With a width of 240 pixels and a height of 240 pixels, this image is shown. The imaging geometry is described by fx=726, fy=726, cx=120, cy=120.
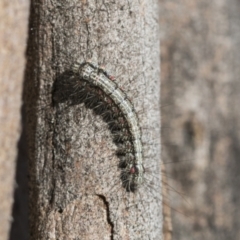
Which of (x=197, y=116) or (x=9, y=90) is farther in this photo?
(x=197, y=116)

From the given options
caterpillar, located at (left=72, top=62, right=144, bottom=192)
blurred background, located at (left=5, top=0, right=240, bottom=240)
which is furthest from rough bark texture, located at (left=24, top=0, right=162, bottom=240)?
blurred background, located at (left=5, top=0, right=240, bottom=240)

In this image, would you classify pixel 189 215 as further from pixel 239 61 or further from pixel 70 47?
pixel 70 47

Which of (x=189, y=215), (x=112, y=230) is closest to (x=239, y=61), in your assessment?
(x=189, y=215)

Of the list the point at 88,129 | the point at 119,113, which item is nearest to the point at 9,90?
the point at 119,113

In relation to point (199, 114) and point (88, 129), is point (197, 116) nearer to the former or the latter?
point (199, 114)

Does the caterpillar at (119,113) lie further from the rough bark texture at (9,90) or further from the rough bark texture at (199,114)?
the rough bark texture at (199,114)

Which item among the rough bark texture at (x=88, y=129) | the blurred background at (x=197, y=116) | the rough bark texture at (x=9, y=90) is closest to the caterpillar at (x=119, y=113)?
the rough bark texture at (x=88, y=129)
